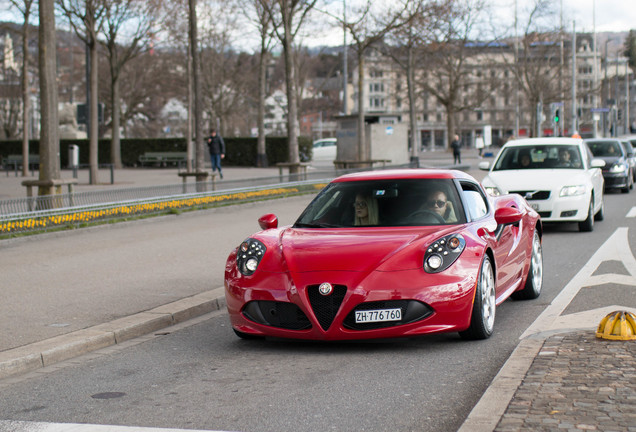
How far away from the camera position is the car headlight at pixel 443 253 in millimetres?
6656

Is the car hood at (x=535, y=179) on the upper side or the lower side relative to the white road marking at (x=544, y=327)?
upper

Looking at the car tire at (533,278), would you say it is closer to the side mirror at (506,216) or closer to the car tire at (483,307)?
the side mirror at (506,216)

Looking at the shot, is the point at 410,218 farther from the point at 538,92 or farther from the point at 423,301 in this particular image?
the point at 538,92

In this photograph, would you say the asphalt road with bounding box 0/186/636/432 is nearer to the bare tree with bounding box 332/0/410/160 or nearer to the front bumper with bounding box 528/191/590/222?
the front bumper with bounding box 528/191/590/222

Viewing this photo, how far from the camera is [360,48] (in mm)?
34219

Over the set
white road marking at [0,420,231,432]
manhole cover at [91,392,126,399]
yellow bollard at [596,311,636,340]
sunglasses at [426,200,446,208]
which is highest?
sunglasses at [426,200,446,208]

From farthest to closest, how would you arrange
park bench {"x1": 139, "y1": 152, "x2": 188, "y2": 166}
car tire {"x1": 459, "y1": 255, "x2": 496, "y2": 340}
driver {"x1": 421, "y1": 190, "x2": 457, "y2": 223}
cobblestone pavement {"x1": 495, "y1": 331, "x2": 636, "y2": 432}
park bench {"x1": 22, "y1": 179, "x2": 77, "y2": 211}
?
park bench {"x1": 139, "y1": 152, "x2": 188, "y2": 166} → park bench {"x1": 22, "y1": 179, "x2": 77, "y2": 211} → driver {"x1": 421, "y1": 190, "x2": 457, "y2": 223} → car tire {"x1": 459, "y1": 255, "x2": 496, "y2": 340} → cobblestone pavement {"x1": 495, "y1": 331, "x2": 636, "y2": 432}

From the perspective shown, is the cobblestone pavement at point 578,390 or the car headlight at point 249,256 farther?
the car headlight at point 249,256

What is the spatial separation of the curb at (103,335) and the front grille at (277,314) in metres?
1.27

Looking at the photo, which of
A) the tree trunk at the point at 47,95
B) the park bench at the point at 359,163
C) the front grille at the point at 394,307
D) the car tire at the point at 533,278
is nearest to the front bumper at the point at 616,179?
the park bench at the point at 359,163

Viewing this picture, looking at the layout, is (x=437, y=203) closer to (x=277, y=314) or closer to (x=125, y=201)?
(x=277, y=314)

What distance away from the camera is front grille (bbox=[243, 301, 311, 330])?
6.62m

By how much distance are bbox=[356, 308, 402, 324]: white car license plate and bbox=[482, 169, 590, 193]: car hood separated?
29.7ft

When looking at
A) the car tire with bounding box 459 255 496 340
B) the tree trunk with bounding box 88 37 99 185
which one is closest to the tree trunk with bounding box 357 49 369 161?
the tree trunk with bounding box 88 37 99 185
